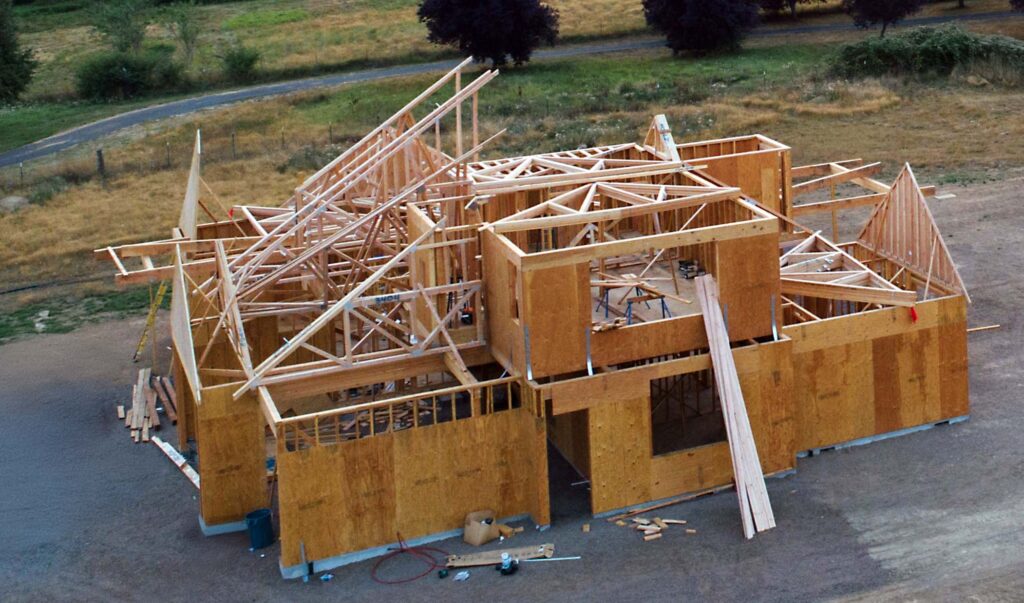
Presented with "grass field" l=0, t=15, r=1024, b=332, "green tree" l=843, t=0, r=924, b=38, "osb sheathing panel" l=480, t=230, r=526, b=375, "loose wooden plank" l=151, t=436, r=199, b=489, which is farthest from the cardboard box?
"green tree" l=843, t=0, r=924, b=38

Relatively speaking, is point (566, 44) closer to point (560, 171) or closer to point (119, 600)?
point (560, 171)

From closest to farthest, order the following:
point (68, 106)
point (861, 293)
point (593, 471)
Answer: point (593, 471) < point (861, 293) < point (68, 106)

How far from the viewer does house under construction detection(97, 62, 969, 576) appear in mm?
21938

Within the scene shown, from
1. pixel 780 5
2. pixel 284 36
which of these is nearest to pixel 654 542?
pixel 780 5

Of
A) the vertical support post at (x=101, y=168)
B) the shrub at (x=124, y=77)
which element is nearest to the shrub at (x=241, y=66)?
the shrub at (x=124, y=77)

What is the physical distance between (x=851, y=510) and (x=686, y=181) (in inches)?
286

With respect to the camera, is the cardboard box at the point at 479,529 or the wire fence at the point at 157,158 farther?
the wire fence at the point at 157,158

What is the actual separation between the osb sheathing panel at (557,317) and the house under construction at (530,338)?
37mm

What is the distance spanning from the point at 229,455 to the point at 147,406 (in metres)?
6.25

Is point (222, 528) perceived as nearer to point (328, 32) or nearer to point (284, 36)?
point (328, 32)

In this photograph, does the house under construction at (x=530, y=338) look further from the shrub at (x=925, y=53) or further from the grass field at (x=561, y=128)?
the shrub at (x=925, y=53)

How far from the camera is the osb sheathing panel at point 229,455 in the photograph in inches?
891

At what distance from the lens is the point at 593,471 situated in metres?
22.5

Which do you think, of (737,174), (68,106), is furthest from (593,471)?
(68,106)
